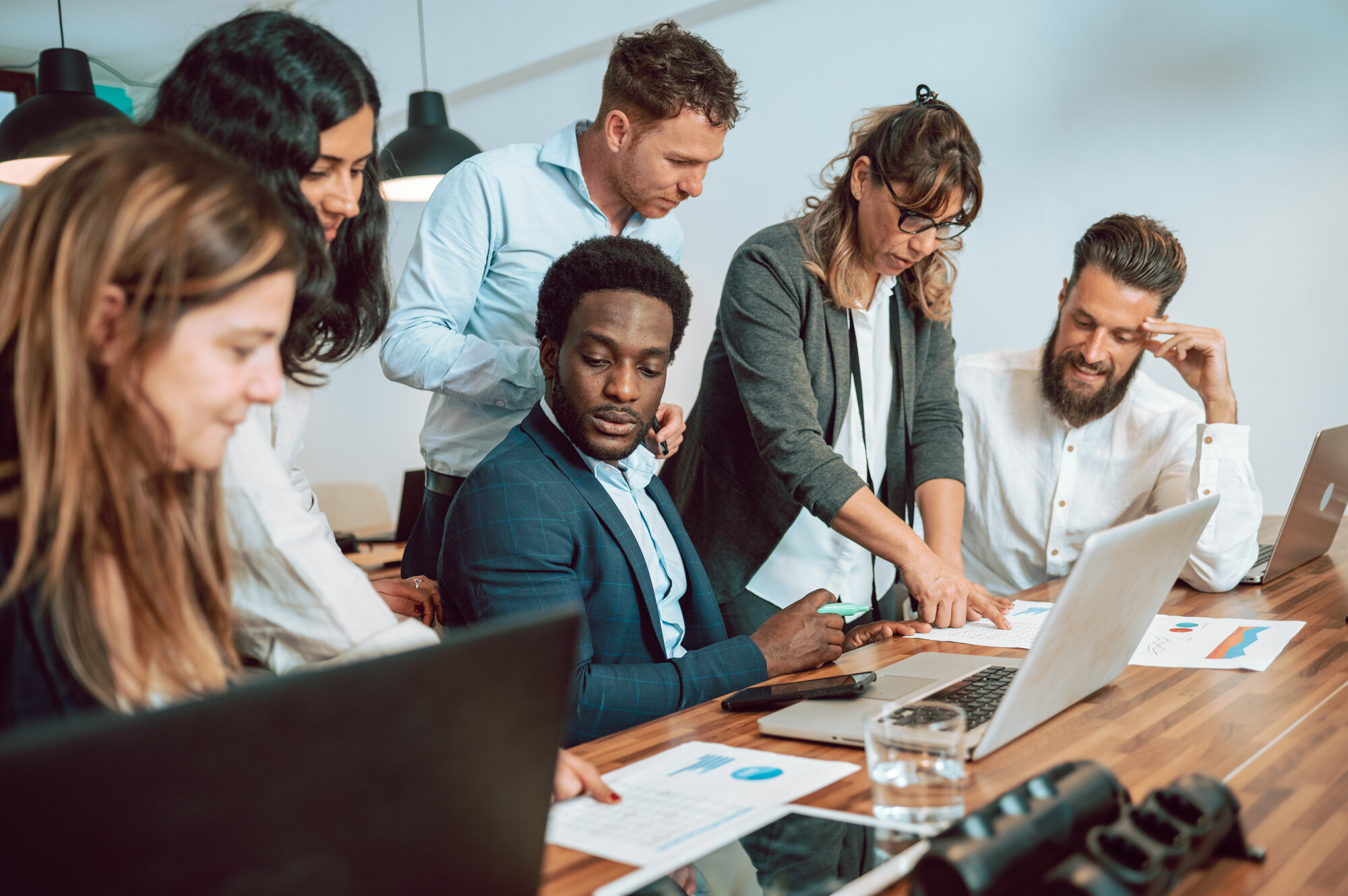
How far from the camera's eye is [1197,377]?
2201 mm

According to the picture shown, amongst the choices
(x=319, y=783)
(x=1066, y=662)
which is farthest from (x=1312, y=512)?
(x=319, y=783)

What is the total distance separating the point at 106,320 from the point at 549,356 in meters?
0.94

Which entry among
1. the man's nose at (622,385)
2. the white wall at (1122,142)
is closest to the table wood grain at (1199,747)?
the man's nose at (622,385)

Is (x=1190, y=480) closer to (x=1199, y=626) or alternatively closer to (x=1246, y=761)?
(x=1199, y=626)

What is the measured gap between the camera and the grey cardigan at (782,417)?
5.98 ft

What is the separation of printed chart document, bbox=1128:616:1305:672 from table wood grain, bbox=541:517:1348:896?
0.09ft

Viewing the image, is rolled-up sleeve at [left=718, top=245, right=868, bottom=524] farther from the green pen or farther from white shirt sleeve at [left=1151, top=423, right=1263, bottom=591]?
white shirt sleeve at [left=1151, top=423, right=1263, bottom=591]

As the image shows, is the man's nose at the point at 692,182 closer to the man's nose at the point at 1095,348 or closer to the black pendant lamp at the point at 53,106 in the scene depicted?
the man's nose at the point at 1095,348

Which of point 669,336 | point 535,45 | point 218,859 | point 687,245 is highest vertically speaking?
point 535,45

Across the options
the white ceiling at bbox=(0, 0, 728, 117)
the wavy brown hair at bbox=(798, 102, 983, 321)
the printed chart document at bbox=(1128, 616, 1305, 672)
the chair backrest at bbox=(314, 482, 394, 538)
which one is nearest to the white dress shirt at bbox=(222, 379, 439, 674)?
the printed chart document at bbox=(1128, 616, 1305, 672)

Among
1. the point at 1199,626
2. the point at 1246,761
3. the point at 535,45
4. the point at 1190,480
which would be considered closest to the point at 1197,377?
the point at 1190,480

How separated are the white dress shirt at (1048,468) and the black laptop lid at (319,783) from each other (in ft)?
6.02

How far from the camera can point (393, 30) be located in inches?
193

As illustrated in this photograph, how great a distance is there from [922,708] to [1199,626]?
0.97 meters
